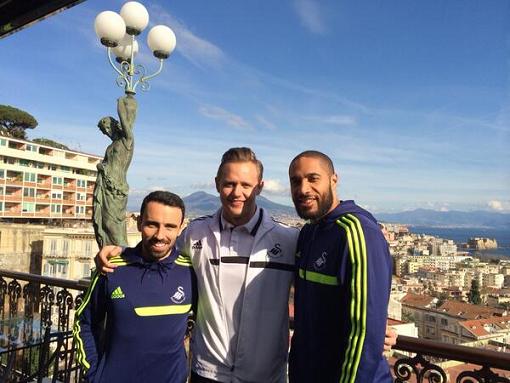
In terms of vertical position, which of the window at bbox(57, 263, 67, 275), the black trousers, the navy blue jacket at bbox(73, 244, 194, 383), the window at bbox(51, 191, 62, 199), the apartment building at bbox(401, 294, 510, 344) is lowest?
the apartment building at bbox(401, 294, 510, 344)

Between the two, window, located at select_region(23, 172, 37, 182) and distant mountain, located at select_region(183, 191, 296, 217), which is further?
window, located at select_region(23, 172, 37, 182)

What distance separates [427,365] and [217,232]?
132 centimetres

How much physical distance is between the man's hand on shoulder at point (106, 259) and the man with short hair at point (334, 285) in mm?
879

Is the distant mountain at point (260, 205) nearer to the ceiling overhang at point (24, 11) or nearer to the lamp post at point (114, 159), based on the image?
the lamp post at point (114, 159)

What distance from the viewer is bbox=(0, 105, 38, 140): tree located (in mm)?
47938

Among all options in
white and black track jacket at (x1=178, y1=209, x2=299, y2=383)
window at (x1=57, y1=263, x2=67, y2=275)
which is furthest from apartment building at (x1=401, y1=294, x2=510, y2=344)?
white and black track jacket at (x1=178, y1=209, x2=299, y2=383)

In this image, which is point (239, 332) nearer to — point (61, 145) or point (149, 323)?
point (149, 323)

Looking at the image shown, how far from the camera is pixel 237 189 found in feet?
6.38

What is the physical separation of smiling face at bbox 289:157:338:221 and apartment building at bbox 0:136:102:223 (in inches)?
1674

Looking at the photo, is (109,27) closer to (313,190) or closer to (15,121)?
(313,190)

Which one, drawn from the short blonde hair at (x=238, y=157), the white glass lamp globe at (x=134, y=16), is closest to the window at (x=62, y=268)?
the white glass lamp globe at (x=134, y=16)

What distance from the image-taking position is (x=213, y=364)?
1.88 meters

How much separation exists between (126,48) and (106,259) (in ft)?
13.7

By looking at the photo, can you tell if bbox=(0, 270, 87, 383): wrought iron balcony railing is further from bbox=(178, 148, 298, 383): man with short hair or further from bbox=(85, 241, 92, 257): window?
bbox=(85, 241, 92, 257): window
